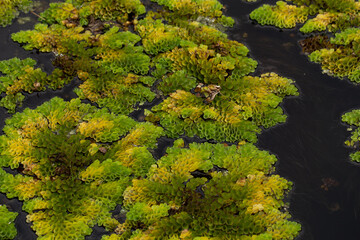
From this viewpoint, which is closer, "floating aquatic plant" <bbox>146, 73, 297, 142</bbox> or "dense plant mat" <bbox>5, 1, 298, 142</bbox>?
"floating aquatic plant" <bbox>146, 73, 297, 142</bbox>

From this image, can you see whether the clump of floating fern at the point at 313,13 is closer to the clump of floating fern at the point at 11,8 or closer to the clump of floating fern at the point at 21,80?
the clump of floating fern at the point at 21,80

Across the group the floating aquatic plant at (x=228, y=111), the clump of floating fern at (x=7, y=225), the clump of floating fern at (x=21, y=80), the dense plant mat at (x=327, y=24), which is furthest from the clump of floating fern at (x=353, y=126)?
the clump of floating fern at (x=7, y=225)

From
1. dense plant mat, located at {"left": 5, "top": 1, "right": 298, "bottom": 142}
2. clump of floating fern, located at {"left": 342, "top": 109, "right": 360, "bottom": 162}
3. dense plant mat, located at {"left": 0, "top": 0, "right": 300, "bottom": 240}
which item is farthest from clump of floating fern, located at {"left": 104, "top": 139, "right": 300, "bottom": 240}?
clump of floating fern, located at {"left": 342, "top": 109, "right": 360, "bottom": 162}

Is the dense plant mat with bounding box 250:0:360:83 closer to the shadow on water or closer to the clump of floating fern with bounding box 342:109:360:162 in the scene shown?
the shadow on water

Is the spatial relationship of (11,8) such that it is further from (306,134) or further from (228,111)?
(306,134)

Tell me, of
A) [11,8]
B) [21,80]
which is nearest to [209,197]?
[21,80]
